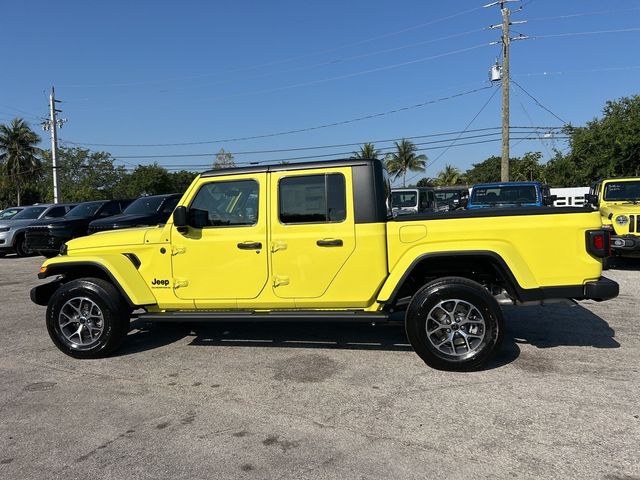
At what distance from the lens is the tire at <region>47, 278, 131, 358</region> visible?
4977 mm

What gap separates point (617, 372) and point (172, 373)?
13.3ft

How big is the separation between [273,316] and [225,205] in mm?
1210

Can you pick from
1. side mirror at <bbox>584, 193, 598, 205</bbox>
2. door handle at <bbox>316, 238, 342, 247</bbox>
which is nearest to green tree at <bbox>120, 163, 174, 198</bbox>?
side mirror at <bbox>584, 193, 598, 205</bbox>

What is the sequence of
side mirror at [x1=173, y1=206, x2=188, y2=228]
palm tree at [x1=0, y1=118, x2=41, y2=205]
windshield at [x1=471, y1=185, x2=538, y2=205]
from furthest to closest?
palm tree at [x1=0, y1=118, x2=41, y2=205] < windshield at [x1=471, y1=185, x2=538, y2=205] < side mirror at [x1=173, y1=206, x2=188, y2=228]

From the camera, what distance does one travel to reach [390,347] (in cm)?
514

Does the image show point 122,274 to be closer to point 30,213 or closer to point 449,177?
point 30,213

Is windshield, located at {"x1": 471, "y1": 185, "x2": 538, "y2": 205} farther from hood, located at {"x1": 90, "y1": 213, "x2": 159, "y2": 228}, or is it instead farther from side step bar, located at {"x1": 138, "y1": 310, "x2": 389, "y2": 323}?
side step bar, located at {"x1": 138, "y1": 310, "x2": 389, "y2": 323}

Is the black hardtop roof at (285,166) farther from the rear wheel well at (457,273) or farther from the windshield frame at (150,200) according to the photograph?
the windshield frame at (150,200)

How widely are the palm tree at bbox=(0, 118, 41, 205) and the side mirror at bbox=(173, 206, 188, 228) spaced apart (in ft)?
181

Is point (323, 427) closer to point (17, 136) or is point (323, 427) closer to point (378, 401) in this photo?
point (378, 401)

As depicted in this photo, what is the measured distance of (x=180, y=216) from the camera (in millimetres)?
4758

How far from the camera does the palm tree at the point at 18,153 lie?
51.1 meters

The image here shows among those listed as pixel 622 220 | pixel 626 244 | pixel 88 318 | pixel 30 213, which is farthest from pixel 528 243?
pixel 30 213

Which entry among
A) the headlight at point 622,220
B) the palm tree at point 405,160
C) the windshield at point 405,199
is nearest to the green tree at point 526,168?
the palm tree at point 405,160
